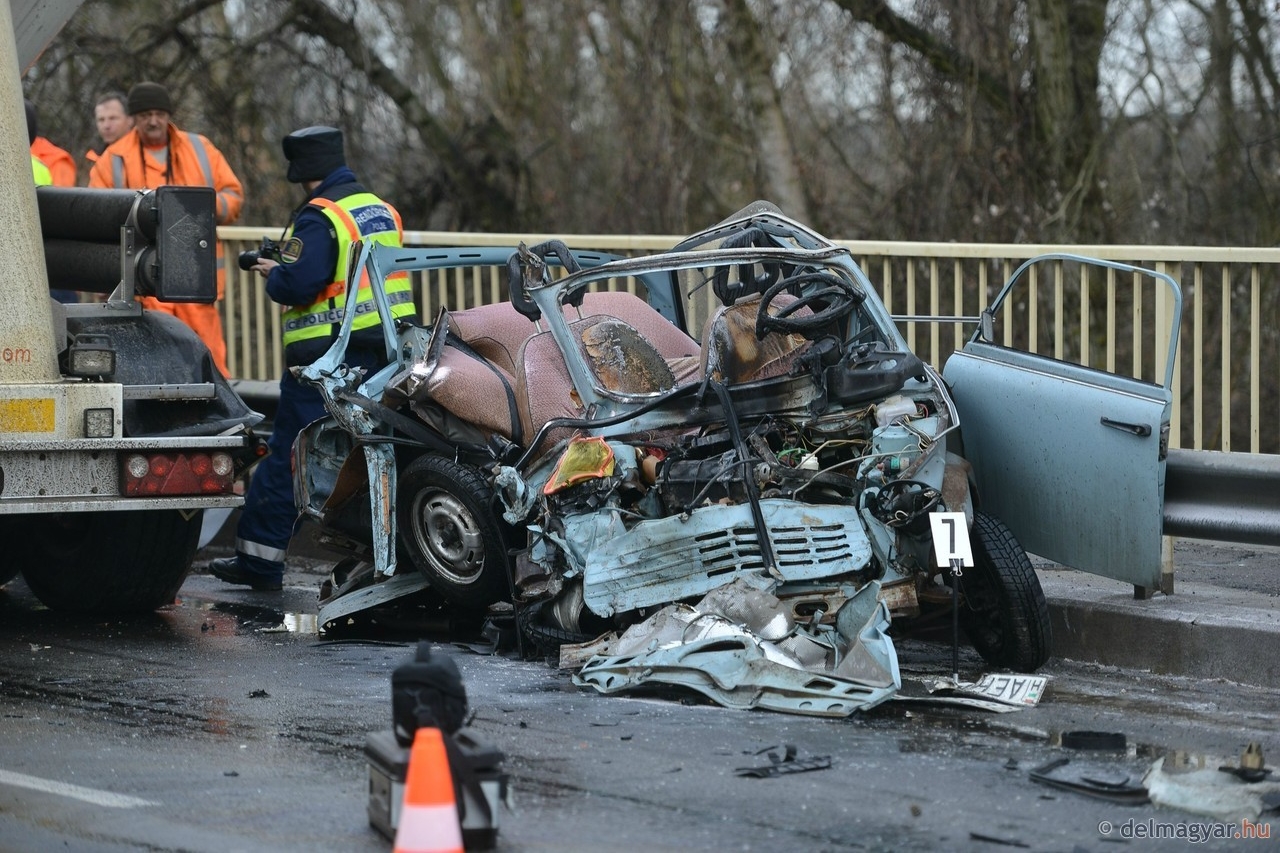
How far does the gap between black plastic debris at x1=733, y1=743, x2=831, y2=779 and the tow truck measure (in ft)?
10.1

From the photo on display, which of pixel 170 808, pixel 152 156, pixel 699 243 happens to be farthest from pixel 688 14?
pixel 170 808

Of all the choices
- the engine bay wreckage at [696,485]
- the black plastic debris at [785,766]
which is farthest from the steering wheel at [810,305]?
the black plastic debris at [785,766]

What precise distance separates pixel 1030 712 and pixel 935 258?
333cm

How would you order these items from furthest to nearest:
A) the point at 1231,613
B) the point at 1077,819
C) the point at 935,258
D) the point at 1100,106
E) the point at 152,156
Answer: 1. the point at 1100,106
2. the point at 152,156
3. the point at 935,258
4. the point at 1231,613
5. the point at 1077,819

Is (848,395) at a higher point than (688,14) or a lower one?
lower

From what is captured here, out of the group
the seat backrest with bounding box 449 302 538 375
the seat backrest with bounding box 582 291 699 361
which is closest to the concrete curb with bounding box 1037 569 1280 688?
the seat backrest with bounding box 582 291 699 361

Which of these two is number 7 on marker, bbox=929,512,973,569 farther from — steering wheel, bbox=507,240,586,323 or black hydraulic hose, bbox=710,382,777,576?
steering wheel, bbox=507,240,586,323

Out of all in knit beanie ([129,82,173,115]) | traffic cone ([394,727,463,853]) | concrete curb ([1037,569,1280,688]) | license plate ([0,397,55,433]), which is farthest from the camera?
knit beanie ([129,82,173,115])

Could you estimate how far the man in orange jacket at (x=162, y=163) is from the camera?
10.6m

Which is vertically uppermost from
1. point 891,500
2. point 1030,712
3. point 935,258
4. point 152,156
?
point 152,156

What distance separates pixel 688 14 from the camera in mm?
14039

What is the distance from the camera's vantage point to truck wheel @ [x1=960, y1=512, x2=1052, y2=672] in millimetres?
6355

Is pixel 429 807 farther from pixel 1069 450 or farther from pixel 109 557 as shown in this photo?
pixel 109 557

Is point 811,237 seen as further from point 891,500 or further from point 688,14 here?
point 688,14
